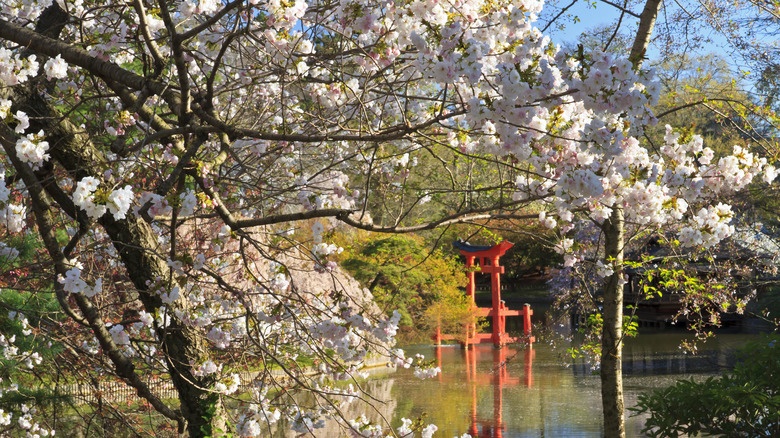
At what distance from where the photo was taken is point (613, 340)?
378cm

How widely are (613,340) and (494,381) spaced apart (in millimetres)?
6010

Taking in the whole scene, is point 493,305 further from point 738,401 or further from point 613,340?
point 613,340

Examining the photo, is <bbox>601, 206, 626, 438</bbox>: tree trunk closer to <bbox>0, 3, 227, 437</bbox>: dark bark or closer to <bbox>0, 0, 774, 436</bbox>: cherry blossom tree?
<bbox>0, 0, 774, 436</bbox>: cherry blossom tree

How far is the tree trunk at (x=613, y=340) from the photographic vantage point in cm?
379

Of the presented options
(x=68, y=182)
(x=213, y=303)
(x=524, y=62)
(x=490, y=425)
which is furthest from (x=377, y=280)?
(x=524, y=62)

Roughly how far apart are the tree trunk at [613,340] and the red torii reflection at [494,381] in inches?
20.9

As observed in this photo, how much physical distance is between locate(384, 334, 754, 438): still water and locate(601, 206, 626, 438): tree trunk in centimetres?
89

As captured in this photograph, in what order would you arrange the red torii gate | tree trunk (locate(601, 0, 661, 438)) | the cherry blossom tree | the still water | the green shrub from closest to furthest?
the cherry blossom tree → tree trunk (locate(601, 0, 661, 438)) → the green shrub → the still water → the red torii gate

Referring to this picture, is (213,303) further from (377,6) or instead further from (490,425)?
(490,425)

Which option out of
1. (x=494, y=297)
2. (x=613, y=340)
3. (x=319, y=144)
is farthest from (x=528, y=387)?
(x=319, y=144)

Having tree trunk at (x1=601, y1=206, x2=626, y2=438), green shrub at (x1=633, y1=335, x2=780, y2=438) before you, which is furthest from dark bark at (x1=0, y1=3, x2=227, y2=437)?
green shrub at (x1=633, y1=335, x2=780, y2=438)

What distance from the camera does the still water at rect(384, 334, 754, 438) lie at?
6.81 metres

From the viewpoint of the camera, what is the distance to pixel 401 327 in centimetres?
1291

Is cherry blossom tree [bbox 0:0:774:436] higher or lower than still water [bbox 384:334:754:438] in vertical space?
higher
